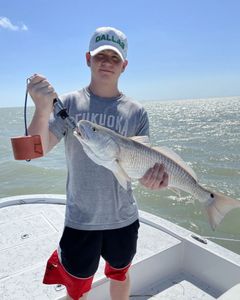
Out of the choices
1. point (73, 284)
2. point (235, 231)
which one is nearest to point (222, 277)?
point (73, 284)

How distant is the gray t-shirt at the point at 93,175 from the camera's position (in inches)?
96.6

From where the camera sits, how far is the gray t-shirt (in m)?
2.45

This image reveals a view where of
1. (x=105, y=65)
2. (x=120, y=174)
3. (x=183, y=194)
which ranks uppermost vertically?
(x=105, y=65)

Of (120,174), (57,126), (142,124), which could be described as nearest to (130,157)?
(120,174)

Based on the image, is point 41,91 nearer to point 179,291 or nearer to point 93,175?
point 93,175

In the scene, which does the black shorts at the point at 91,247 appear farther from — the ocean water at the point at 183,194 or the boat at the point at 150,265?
the ocean water at the point at 183,194

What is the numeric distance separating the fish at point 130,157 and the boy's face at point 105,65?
494 mm

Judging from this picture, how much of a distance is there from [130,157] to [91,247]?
0.75 m

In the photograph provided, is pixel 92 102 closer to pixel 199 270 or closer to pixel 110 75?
pixel 110 75

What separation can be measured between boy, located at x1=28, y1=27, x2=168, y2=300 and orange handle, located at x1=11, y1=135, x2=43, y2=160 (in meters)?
→ 0.17

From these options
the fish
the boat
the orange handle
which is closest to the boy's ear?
the fish

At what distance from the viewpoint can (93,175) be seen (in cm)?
246

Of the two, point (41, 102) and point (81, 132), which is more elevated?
point (41, 102)

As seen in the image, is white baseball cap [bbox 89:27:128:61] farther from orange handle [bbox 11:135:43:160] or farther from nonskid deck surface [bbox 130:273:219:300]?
nonskid deck surface [bbox 130:273:219:300]
